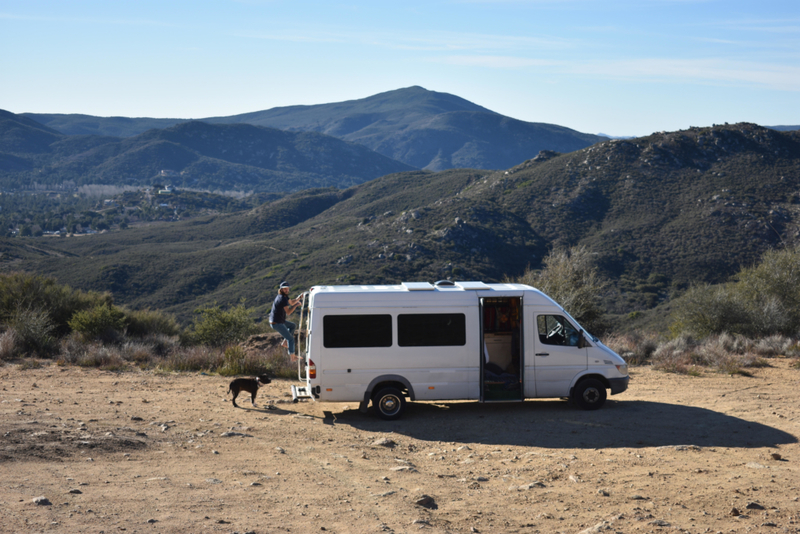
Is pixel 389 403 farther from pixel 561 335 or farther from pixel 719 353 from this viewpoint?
pixel 719 353

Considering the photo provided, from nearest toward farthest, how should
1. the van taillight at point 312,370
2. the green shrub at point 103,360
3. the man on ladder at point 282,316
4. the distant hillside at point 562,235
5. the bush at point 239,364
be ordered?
the van taillight at point 312,370
the man on ladder at point 282,316
the bush at point 239,364
the green shrub at point 103,360
the distant hillside at point 562,235

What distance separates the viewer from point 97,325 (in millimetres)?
14875

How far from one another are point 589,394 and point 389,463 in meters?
4.10

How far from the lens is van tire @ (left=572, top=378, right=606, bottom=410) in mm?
9758

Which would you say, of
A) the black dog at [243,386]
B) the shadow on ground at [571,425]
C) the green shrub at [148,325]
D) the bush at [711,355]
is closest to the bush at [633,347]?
the bush at [711,355]

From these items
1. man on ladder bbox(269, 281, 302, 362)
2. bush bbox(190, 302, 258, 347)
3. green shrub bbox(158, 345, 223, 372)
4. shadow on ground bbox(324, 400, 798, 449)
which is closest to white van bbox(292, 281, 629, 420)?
shadow on ground bbox(324, 400, 798, 449)

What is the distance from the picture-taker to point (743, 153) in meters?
56.3

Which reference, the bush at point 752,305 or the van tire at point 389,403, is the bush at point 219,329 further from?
the bush at point 752,305

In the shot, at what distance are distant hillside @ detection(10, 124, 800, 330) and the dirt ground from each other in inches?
1180

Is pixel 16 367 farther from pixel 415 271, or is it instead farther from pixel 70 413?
pixel 415 271

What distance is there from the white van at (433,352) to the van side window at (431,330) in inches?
0.6

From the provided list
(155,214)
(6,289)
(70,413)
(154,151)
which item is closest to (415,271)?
(6,289)

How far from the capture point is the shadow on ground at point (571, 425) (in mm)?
8375

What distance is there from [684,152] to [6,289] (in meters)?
58.9
